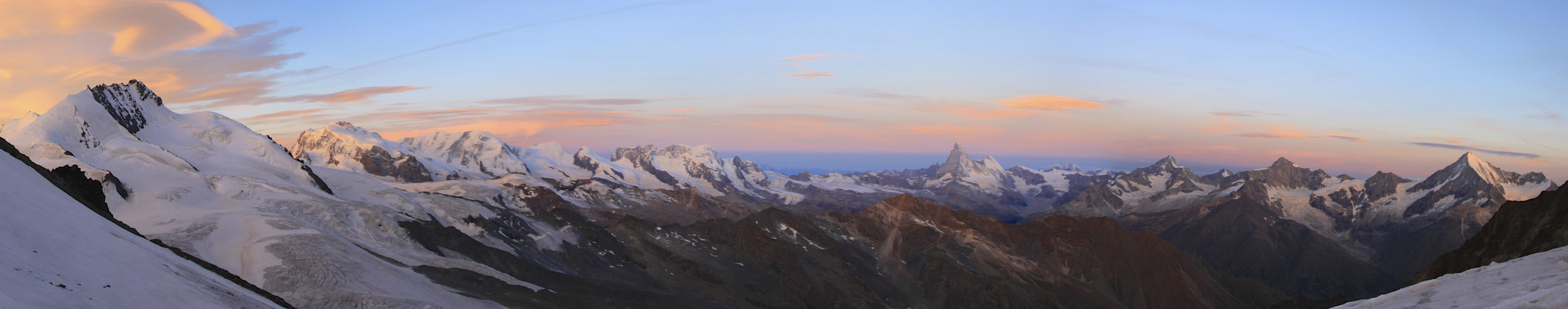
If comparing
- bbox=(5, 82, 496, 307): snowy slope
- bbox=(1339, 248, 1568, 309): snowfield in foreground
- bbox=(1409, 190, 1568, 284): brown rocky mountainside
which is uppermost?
bbox=(1339, 248, 1568, 309): snowfield in foreground

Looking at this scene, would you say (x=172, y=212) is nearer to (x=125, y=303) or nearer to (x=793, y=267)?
(x=125, y=303)

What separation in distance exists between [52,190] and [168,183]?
8412 centimetres

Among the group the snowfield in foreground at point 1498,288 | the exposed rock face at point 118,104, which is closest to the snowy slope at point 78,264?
the snowfield in foreground at point 1498,288

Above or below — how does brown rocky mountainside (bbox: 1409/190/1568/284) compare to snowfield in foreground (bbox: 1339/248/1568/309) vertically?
below

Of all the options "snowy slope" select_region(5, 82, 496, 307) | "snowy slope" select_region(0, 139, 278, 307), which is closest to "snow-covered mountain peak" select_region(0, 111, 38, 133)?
"snowy slope" select_region(5, 82, 496, 307)

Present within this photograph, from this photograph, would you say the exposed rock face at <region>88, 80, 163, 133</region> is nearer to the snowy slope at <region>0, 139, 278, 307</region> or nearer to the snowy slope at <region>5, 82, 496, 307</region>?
the snowy slope at <region>5, 82, 496, 307</region>

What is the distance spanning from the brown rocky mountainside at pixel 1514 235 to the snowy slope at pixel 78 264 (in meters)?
92.3

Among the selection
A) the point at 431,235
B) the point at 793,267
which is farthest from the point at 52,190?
the point at 793,267

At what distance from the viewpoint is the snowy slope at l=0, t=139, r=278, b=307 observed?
33.2 meters

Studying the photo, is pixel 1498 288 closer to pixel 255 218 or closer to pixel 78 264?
pixel 78 264

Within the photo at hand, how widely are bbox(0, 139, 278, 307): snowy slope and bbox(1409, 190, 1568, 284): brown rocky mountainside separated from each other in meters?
92.3

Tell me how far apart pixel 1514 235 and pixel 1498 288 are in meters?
81.9

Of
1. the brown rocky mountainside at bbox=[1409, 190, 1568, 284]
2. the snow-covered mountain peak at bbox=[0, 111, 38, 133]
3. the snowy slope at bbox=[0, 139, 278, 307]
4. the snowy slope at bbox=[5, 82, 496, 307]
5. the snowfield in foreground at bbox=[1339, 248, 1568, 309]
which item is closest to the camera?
the snowfield in foreground at bbox=[1339, 248, 1568, 309]

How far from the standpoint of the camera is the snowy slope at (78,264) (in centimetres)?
3316
